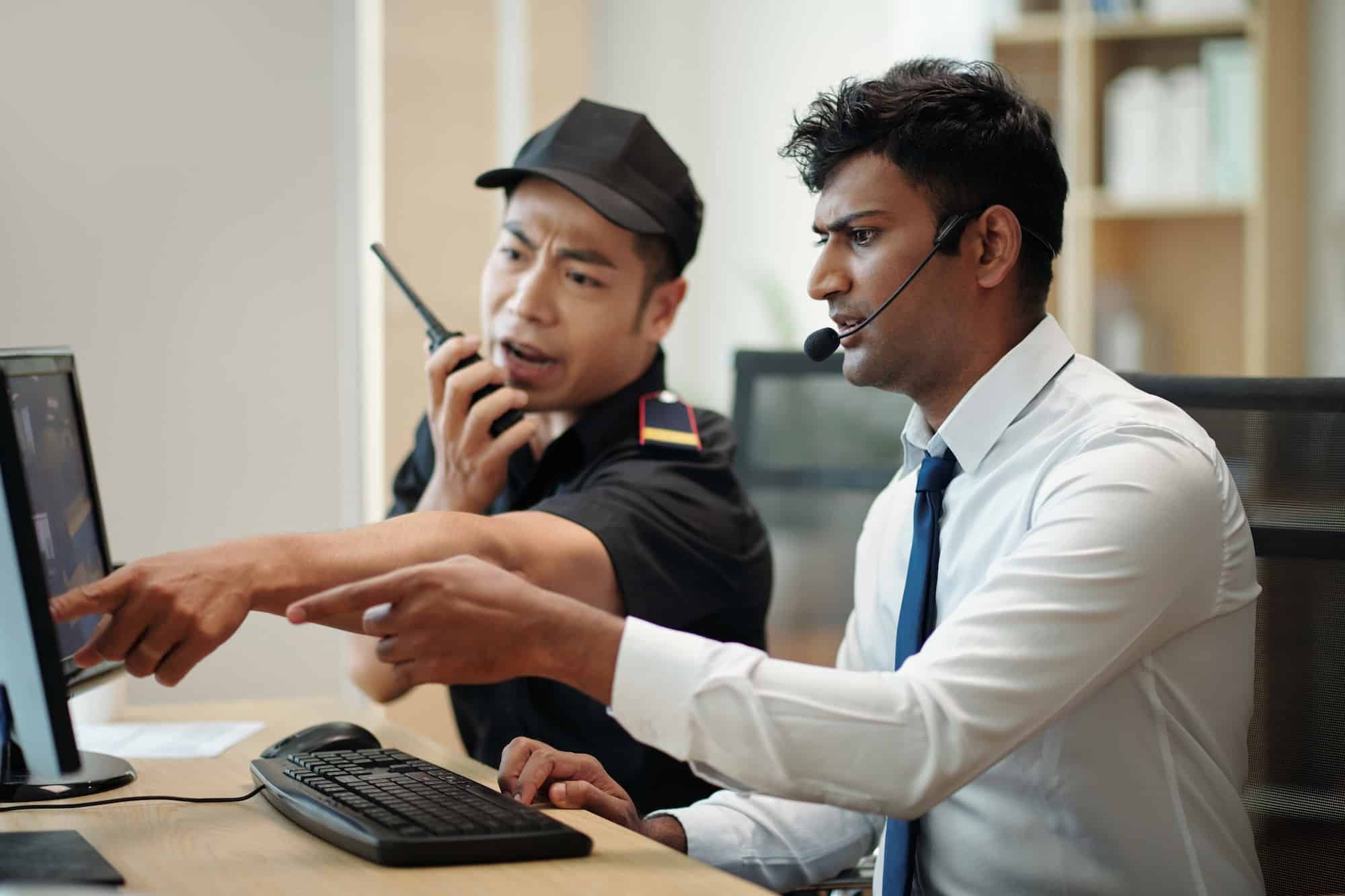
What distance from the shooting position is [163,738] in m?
1.53

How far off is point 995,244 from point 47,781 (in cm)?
101

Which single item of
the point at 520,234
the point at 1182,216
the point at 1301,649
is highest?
the point at 1182,216

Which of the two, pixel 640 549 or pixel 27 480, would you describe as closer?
pixel 27 480

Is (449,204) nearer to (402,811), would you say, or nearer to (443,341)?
(443,341)

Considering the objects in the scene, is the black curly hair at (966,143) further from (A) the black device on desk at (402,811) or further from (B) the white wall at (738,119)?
(B) the white wall at (738,119)

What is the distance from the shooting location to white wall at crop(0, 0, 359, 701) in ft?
7.24

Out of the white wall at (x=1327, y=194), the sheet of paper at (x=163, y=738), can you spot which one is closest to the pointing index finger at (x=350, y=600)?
the sheet of paper at (x=163, y=738)

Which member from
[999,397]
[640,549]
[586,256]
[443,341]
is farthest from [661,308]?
[999,397]

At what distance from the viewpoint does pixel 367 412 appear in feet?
8.77

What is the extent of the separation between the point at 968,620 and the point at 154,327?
1.73m

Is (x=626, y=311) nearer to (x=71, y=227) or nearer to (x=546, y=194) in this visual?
(x=546, y=194)

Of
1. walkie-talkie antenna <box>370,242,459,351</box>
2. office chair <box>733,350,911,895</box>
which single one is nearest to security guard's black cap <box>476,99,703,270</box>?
walkie-talkie antenna <box>370,242,459,351</box>

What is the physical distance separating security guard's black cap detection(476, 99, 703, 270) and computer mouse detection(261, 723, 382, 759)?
0.72 meters

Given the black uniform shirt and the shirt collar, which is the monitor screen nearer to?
the black uniform shirt
